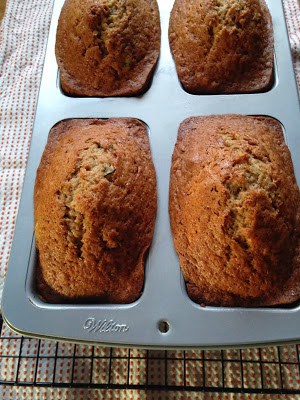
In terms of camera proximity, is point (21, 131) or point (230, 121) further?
point (21, 131)

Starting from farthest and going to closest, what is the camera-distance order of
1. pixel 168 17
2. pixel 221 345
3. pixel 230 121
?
1. pixel 168 17
2. pixel 230 121
3. pixel 221 345

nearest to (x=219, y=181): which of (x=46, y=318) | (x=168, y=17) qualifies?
(x=46, y=318)

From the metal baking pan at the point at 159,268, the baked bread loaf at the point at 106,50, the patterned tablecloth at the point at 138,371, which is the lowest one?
the patterned tablecloth at the point at 138,371

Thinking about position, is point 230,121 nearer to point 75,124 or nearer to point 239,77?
point 239,77

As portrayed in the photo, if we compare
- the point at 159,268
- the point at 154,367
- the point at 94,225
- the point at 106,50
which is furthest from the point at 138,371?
the point at 106,50

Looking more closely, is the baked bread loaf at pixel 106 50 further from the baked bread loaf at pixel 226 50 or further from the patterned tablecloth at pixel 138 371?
the patterned tablecloth at pixel 138 371

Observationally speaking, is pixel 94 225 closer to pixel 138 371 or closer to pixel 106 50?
pixel 138 371

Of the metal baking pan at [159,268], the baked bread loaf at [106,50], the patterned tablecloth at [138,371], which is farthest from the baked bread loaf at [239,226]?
the baked bread loaf at [106,50]
